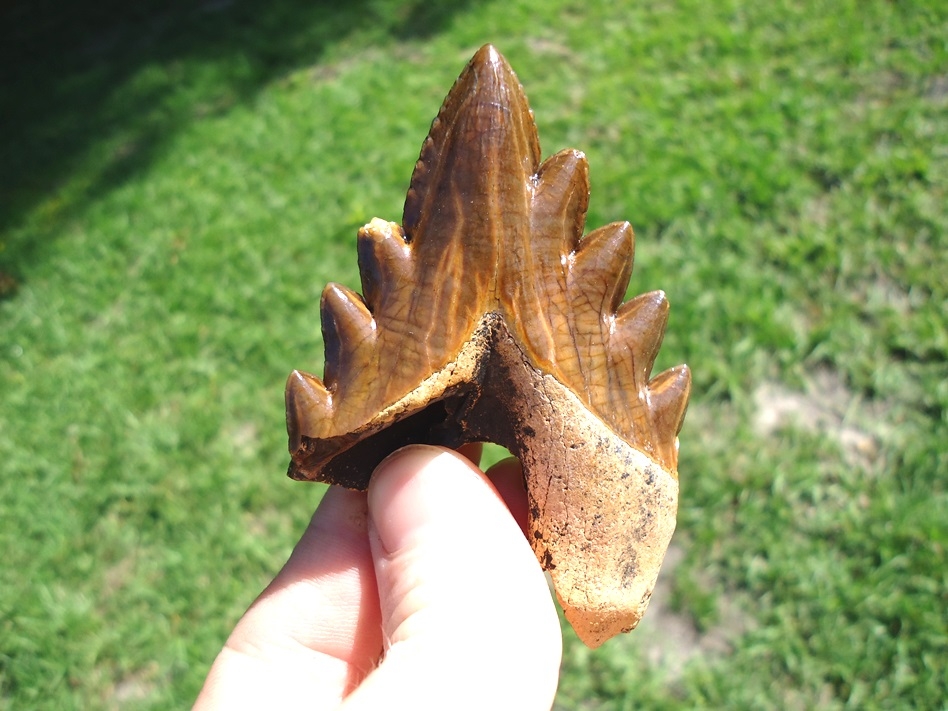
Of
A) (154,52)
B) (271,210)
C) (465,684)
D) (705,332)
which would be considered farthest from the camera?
(154,52)

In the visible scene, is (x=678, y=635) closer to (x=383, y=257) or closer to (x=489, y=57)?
(x=383, y=257)

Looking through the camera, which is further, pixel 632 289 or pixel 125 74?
pixel 125 74

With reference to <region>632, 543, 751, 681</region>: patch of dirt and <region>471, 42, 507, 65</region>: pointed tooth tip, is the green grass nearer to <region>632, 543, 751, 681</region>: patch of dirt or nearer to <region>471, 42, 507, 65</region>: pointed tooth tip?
<region>632, 543, 751, 681</region>: patch of dirt

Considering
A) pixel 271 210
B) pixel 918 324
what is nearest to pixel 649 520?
pixel 918 324

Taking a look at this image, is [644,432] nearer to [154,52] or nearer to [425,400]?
[425,400]

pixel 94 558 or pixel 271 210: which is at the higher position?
pixel 271 210

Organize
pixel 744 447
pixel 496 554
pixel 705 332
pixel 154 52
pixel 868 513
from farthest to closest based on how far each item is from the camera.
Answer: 1. pixel 154 52
2. pixel 705 332
3. pixel 744 447
4. pixel 868 513
5. pixel 496 554

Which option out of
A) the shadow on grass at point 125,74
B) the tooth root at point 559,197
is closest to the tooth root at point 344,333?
the tooth root at point 559,197

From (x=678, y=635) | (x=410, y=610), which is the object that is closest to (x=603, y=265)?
(x=410, y=610)
